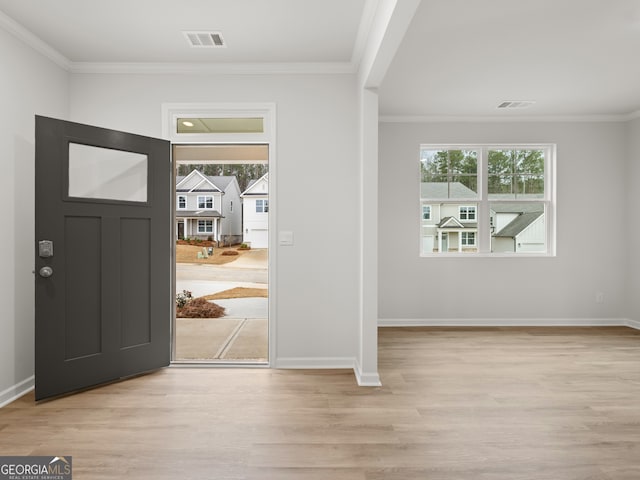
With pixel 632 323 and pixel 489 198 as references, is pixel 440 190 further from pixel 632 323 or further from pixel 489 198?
pixel 632 323

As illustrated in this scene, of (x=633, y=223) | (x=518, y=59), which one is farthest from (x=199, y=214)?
(x=633, y=223)

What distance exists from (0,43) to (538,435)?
447 centimetres

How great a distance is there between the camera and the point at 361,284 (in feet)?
11.0

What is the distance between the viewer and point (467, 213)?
211 inches

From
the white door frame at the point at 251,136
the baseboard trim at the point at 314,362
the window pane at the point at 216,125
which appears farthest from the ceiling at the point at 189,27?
the baseboard trim at the point at 314,362

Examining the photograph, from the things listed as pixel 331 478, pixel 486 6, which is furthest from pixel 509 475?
pixel 486 6

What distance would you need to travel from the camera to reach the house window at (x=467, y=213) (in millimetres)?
5367

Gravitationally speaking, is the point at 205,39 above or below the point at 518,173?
above

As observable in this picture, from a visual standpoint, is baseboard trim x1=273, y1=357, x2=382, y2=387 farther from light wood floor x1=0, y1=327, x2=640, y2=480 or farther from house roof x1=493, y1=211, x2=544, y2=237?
house roof x1=493, y1=211, x2=544, y2=237

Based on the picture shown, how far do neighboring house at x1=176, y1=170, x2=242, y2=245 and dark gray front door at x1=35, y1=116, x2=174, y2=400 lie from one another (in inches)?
123

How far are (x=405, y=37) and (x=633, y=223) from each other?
4221mm

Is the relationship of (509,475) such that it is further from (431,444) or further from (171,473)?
(171,473)

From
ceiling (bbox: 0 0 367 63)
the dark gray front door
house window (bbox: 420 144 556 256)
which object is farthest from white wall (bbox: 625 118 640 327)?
the dark gray front door

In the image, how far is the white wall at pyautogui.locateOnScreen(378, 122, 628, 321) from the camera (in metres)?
5.23
